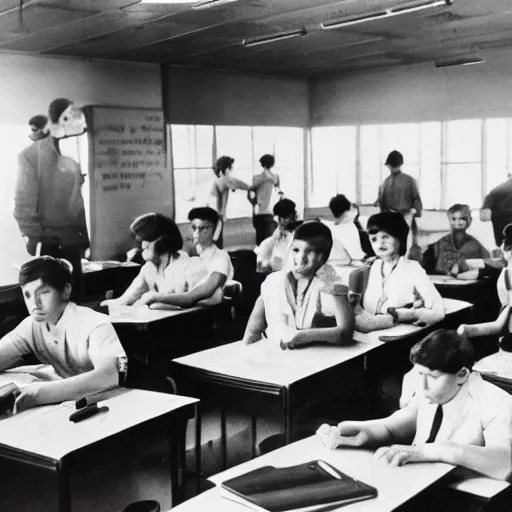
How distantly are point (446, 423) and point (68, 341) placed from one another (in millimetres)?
1565

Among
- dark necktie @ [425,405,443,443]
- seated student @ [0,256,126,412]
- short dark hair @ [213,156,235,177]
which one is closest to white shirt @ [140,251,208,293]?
seated student @ [0,256,126,412]

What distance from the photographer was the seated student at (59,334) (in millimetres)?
2822

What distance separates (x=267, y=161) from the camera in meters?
8.58

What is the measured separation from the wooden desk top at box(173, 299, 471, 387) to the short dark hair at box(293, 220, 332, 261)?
18.7 inches

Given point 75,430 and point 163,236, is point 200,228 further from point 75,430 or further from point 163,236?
point 75,430

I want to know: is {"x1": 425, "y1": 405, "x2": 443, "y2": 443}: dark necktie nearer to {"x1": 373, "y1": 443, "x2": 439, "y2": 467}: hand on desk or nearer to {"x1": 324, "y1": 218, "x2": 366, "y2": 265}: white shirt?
{"x1": 373, "y1": 443, "x2": 439, "y2": 467}: hand on desk

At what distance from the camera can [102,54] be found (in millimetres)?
6582

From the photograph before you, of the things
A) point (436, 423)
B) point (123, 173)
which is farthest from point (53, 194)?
point (436, 423)

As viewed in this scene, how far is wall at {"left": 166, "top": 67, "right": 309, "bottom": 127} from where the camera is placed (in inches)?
297

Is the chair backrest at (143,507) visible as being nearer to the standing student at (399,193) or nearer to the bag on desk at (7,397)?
the bag on desk at (7,397)

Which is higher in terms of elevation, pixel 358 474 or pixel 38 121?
pixel 38 121

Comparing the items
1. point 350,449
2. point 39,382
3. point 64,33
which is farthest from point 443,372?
point 64,33

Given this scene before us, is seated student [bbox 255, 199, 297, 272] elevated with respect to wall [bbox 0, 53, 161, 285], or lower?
lower

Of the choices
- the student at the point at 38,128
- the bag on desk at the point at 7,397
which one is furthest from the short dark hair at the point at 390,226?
the student at the point at 38,128
